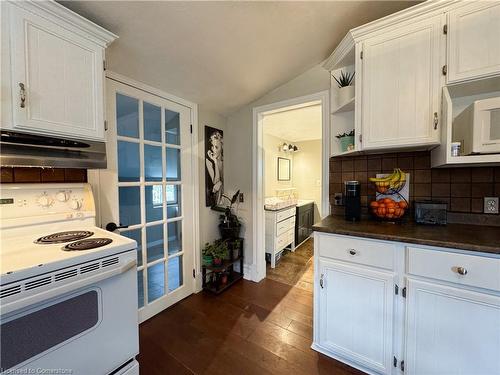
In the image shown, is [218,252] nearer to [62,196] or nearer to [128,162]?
[128,162]

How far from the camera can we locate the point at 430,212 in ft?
4.75

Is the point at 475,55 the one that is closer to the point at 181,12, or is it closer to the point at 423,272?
the point at 423,272

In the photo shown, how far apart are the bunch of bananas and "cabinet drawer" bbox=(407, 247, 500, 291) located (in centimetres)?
58

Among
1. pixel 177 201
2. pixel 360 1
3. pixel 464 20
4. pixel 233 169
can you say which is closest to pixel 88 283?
pixel 177 201

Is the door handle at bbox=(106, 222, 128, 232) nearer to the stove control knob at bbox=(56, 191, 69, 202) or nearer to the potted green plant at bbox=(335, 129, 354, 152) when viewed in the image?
the stove control knob at bbox=(56, 191, 69, 202)

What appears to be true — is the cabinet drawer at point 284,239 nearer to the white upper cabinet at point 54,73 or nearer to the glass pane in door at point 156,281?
the glass pane in door at point 156,281

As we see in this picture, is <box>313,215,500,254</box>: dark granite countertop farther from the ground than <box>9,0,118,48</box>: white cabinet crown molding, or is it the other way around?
<box>9,0,118,48</box>: white cabinet crown molding

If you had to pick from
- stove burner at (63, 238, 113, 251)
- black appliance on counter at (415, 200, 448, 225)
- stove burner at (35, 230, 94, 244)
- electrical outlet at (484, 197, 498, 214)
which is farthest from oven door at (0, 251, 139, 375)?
electrical outlet at (484, 197, 498, 214)

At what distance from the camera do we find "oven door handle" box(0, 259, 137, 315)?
70 centimetres

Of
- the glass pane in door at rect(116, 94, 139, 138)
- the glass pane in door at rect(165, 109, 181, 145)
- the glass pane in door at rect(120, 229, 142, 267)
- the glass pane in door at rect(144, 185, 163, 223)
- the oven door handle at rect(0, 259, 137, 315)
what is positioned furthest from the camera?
the glass pane in door at rect(165, 109, 181, 145)

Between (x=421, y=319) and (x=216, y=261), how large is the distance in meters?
1.69

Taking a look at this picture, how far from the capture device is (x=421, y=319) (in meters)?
1.11

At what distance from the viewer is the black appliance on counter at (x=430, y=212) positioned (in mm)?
1415

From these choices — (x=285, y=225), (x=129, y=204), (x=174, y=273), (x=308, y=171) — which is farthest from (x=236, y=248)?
(x=308, y=171)
